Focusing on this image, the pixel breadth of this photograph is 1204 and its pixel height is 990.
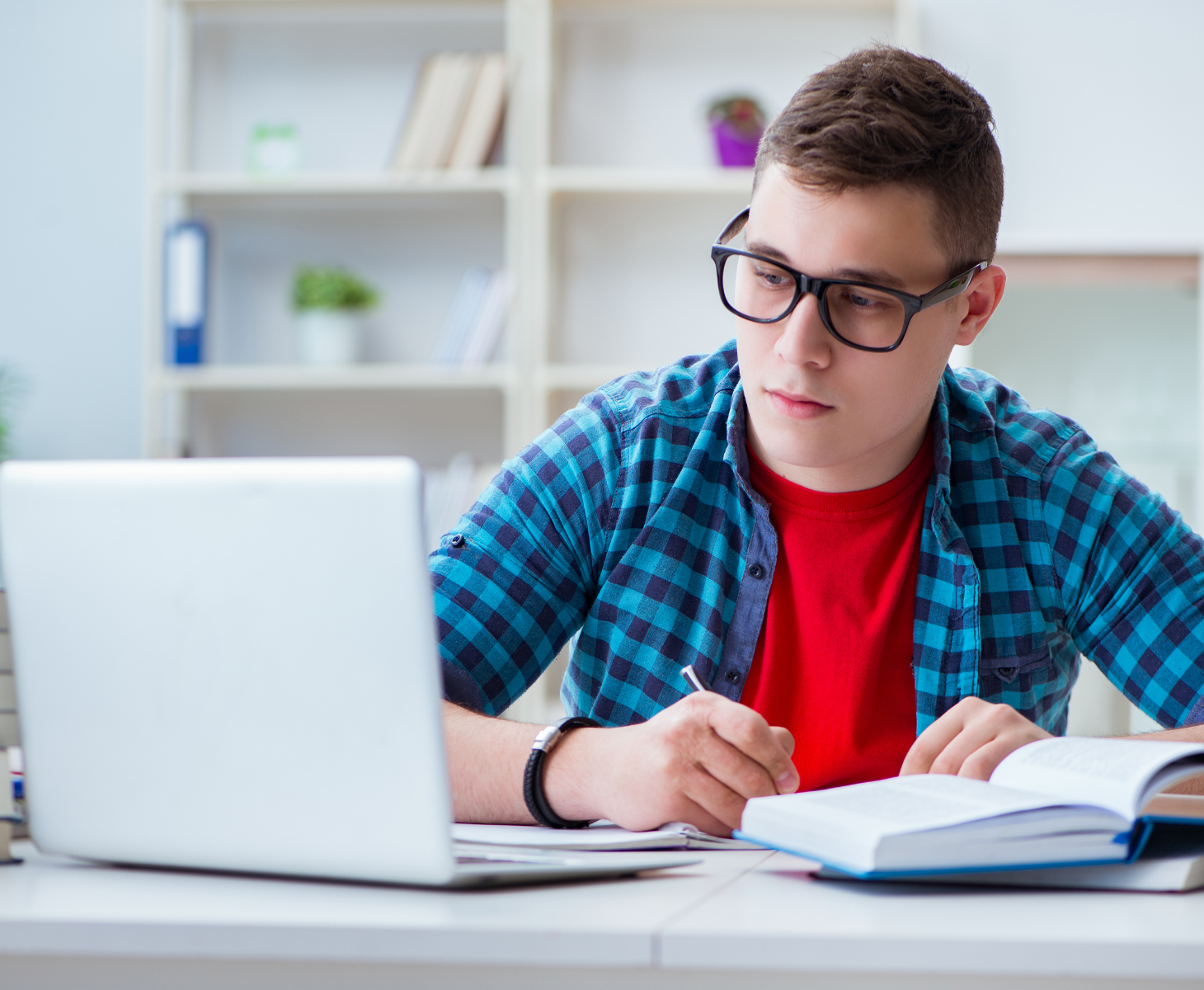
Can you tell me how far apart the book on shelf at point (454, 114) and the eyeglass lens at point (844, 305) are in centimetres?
184

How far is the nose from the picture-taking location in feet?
3.76

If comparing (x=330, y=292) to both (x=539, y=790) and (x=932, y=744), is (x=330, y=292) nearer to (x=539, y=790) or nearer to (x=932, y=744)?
(x=539, y=790)

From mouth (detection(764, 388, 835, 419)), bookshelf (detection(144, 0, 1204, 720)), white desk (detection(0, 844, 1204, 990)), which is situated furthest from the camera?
bookshelf (detection(144, 0, 1204, 720))

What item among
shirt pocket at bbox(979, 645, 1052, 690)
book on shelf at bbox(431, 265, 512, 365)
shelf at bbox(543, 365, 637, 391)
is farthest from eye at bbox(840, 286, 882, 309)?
book on shelf at bbox(431, 265, 512, 365)

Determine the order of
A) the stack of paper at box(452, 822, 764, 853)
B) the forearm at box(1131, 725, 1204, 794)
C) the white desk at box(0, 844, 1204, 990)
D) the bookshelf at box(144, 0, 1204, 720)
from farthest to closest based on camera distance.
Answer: the bookshelf at box(144, 0, 1204, 720) → the forearm at box(1131, 725, 1204, 794) → the stack of paper at box(452, 822, 764, 853) → the white desk at box(0, 844, 1204, 990)

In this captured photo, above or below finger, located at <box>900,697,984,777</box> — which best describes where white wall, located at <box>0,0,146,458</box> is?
above

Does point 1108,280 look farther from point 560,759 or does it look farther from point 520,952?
point 520,952

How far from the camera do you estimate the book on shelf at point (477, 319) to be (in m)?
2.88

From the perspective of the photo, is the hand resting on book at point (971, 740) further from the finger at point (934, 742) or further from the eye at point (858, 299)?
the eye at point (858, 299)

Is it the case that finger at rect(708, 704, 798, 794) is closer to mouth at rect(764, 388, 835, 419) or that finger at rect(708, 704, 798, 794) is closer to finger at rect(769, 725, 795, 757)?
finger at rect(769, 725, 795, 757)

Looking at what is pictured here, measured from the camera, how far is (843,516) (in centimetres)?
134

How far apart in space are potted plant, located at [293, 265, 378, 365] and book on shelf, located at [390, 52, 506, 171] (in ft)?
0.98

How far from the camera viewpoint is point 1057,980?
0.58 metres

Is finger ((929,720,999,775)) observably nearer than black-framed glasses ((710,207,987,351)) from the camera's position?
Yes
